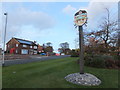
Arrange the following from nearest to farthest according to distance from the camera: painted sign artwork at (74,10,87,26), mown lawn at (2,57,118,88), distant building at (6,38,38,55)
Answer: mown lawn at (2,57,118,88) < painted sign artwork at (74,10,87,26) < distant building at (6,38,38,55)

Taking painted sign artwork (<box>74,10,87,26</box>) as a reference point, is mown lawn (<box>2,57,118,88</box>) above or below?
below

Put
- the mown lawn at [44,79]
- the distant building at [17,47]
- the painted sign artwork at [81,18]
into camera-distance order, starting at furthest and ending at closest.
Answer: the distant building at [17,47] < the painted sign artwork at [81,18] < the mown lawn at [44,79]

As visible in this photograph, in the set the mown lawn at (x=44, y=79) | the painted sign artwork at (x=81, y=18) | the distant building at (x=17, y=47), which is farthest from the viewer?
the distant building at (x=17, y=47)

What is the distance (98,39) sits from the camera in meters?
12.3

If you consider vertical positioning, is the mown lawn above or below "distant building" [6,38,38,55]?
below

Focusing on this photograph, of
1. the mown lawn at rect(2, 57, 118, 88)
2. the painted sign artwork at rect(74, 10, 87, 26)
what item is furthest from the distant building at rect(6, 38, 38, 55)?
the painted sign artwork at rect(74, 10, 87, 26)

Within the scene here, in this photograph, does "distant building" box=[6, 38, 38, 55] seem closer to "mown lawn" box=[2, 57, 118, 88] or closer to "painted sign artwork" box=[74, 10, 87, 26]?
"mown lawn" box=[2, 57, 118, 88]

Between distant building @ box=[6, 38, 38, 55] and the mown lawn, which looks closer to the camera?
the mown lawn

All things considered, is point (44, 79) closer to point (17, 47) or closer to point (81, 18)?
point (81, 18)

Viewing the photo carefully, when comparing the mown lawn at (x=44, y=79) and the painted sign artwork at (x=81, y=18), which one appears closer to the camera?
the mown lawn at (x=44, y=79)

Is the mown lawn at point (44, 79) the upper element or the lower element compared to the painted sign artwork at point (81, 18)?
lower

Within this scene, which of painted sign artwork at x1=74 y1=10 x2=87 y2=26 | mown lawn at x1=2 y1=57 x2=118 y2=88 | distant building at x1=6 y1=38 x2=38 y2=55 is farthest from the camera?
distant building at x1=6 y1=38 x2=38 y2=55

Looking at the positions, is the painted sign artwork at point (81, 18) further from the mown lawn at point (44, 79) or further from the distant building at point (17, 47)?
the distant building at point (17, 47)

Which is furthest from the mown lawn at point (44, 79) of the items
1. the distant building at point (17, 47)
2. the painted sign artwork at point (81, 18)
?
the distant building at point (17, 47)
